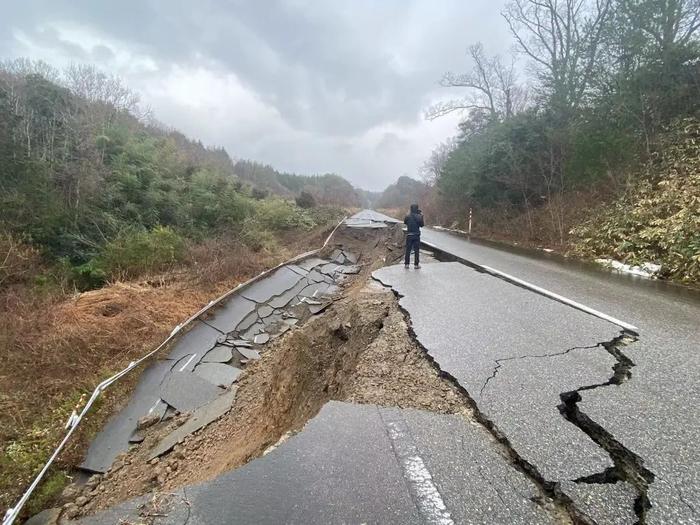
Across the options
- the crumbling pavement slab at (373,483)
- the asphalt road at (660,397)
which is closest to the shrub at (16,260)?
the crumbling pavement slab at (373,483)

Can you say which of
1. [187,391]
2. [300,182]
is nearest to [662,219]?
[187,391]

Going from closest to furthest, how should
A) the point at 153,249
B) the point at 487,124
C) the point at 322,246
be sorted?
the point at 153,249 < the point at 322,246 < the point at 487,124

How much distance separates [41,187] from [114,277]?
3872 mm

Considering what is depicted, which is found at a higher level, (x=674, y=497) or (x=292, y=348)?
(x=674, y=497)

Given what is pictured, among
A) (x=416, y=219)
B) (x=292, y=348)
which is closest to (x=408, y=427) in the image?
(x=292, y=348)

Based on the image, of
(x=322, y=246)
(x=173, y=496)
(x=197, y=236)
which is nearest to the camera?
(x=173, y=496)

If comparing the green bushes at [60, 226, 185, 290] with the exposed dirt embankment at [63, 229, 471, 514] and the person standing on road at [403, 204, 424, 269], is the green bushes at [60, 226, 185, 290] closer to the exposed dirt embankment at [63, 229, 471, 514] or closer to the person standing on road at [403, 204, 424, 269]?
the exposed dirt embankment at [63, 229, 471, 514]

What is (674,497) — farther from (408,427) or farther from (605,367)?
(605,367)

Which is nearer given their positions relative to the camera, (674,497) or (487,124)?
(674,497)

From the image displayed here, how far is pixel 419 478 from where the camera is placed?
2180 mm

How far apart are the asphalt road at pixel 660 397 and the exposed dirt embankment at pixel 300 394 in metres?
1.10

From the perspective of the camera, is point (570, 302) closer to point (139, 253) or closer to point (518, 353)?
point (518, 353)

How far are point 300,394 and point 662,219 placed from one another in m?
10.5

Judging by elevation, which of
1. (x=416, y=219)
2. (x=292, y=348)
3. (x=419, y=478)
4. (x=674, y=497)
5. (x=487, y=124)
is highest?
(x=487, y=124)
